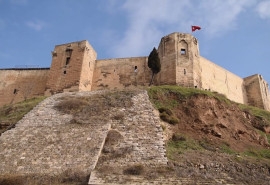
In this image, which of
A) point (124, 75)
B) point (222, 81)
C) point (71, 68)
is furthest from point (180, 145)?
point (222, 81)

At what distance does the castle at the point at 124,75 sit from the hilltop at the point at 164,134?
19.9 ft

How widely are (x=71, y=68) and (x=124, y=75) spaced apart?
495 cm

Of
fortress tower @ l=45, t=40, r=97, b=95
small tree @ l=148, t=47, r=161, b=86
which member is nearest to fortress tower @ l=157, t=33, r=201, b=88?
small tree @ l=148, t=47, r=161, b=86

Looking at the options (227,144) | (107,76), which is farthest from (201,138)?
(107,76)

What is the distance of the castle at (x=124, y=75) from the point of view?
88.0ft

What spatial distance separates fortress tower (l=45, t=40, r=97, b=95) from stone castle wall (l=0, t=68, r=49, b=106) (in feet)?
8.39

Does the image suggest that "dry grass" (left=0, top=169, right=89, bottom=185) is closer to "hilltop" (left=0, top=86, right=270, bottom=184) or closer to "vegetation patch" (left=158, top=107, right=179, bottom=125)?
"hilltop" (left=0, top=86, right=270, bottom=184)

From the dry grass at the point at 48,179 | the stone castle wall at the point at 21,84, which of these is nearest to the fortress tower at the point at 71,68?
the stone castle wall at the point at 21,84

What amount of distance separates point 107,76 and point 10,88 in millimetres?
10255

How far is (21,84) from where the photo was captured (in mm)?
32750

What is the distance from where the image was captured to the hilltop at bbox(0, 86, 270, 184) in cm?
1204

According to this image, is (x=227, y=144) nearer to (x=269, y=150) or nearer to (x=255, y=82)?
(x=269, y=150)

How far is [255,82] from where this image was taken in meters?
35.4

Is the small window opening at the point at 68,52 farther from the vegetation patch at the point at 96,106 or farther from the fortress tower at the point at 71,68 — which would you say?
the vegetation patch at the point at 96,106
